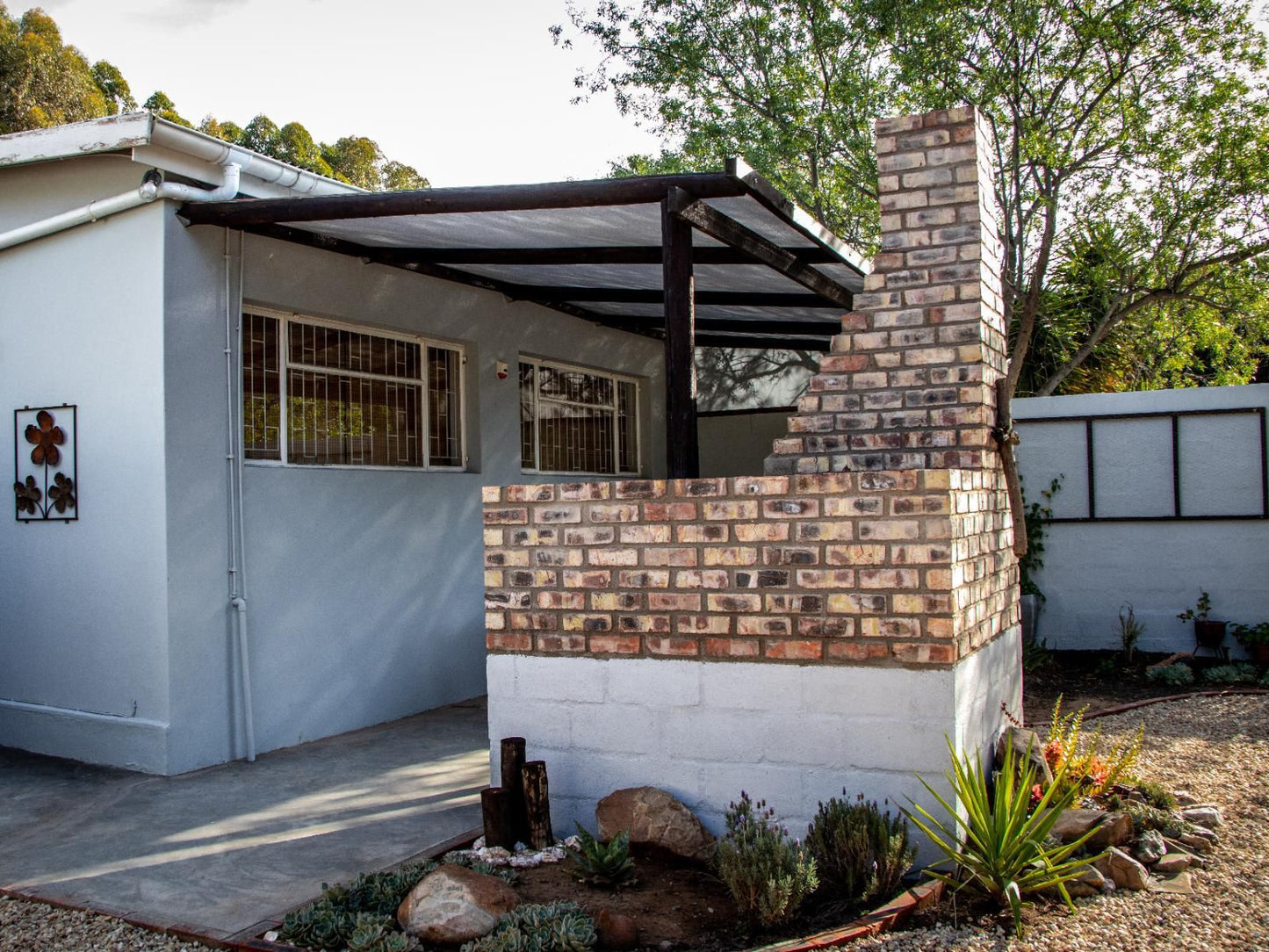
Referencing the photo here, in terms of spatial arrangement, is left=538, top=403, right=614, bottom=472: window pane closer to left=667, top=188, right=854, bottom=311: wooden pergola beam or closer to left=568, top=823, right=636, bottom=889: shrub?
left=667, top=188, right=854, bottom=311: wooden pergola beam

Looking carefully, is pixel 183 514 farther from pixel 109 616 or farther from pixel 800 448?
pixel 800 448

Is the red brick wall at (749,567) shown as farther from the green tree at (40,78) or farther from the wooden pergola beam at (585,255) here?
the green tree at (40,78)

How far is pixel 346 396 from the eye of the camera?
7027mm

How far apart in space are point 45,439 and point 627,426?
18.4 ft

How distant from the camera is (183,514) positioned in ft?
18.9

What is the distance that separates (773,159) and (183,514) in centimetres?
905

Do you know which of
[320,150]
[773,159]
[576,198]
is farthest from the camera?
[320,150]

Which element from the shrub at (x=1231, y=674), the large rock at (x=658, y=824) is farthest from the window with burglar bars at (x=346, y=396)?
the shrub at (x=1231, y=674)

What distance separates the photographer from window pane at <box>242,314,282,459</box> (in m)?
6.30

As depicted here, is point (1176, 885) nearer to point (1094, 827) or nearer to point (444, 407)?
point (1094, 827)

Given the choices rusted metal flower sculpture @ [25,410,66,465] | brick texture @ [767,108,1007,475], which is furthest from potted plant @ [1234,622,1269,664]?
rusted metal flower sculpture @ [25,410,66,465]

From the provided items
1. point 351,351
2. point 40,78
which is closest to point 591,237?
point 351,351

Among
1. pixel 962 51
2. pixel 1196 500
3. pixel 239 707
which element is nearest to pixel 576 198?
pixel 239 707

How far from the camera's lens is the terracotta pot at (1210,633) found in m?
8.44
